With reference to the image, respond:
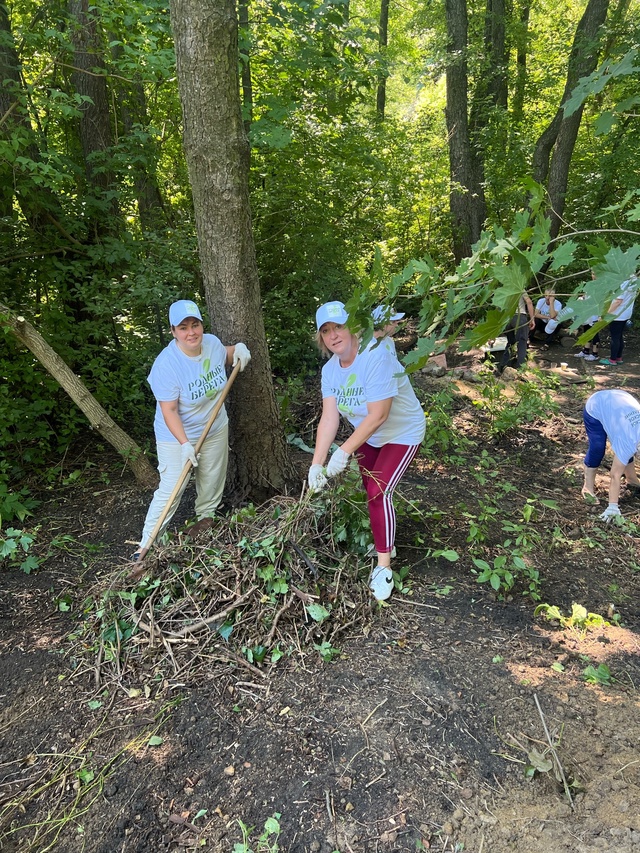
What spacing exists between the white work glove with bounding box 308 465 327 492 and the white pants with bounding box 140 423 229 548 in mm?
823

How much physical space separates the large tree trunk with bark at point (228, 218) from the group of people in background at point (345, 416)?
188mm

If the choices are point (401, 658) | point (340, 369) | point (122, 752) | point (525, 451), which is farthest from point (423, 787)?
point (525, 451)

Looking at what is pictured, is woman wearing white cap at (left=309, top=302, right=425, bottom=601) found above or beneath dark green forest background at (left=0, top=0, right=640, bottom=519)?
beneath

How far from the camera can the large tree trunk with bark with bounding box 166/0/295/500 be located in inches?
119

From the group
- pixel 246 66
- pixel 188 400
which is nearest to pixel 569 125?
pixel 246 66

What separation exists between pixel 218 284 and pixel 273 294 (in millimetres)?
2866

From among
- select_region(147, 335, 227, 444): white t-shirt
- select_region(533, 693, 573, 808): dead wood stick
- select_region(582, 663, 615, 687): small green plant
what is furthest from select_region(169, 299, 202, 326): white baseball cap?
select_region(582, 663, 615, 687): small green plant

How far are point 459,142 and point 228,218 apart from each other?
6776mm

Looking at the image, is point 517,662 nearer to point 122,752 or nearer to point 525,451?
point 122,752

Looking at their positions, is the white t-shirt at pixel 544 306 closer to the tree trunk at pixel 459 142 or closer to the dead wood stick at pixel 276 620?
the tree trunk at pixel 459 142

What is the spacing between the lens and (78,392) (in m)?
4.01

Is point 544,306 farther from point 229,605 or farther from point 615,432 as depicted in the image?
point 229,605

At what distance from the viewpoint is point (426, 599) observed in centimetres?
298

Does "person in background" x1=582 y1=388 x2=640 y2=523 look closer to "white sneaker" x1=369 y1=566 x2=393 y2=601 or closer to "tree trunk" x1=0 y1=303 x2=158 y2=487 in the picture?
"white sneaker" x1=369 y1=566 x2=393 y2=601
